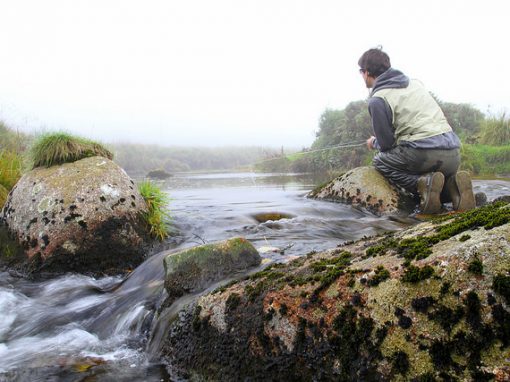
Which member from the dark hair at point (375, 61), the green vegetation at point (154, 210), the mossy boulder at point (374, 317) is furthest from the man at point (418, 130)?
the mossy boulder at point (374, 317)

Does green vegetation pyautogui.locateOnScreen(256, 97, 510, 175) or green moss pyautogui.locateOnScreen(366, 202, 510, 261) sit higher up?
green vegetation pyautogui.locateOnScreen(256, 97, 510, 175)

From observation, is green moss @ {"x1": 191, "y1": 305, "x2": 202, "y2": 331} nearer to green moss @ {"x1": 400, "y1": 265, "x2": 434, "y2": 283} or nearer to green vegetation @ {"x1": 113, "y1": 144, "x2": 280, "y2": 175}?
green moss @ {"x1": 400, "y1": 265, "x2": 434, "y2": 283}

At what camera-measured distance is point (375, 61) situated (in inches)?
280

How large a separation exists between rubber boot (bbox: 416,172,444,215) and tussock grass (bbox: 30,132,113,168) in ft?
19.1

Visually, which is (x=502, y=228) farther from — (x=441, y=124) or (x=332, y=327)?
(x=441, y=124)

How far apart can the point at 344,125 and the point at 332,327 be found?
775 inches

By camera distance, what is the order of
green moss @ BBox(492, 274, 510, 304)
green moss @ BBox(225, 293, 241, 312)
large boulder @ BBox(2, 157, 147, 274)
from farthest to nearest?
1. large boulder @ BBox(2, 157, 147, 274)
2. green moss @ BBox(225, 293, 241, 312)
3. green moss @ BBox(492, 274, 510, 304)

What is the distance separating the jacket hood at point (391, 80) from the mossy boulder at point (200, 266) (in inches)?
Answer: 186

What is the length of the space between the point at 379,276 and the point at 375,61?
19.3 ft

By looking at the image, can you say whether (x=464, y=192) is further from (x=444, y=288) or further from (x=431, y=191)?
(x=444, y=288)

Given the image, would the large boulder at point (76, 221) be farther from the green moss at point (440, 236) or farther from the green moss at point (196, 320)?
the green moss at point (440, 236)

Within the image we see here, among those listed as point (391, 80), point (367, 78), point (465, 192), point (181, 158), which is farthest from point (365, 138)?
point (181, 158)

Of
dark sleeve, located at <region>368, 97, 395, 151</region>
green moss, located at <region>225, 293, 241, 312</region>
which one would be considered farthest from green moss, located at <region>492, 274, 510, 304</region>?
dark sleeve, located at <region>368, 97, 395, 151</region>

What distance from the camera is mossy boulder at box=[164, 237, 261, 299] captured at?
348 centimetres
